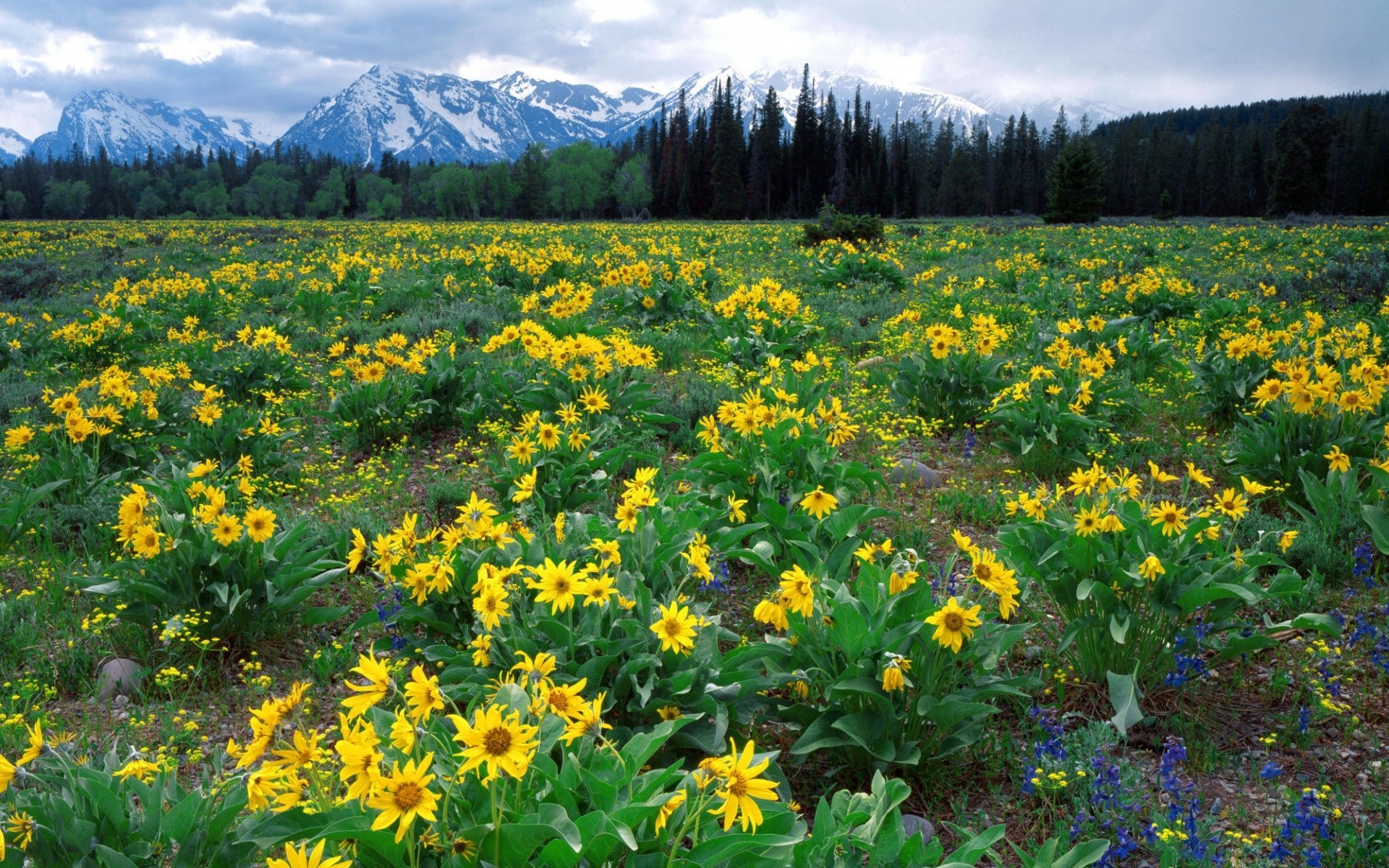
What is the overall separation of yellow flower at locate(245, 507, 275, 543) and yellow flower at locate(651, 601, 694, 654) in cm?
212

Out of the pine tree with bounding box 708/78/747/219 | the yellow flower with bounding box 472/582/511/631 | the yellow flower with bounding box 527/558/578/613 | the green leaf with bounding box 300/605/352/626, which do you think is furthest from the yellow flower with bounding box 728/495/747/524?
the pine tree with bounding box 708/78/747/219

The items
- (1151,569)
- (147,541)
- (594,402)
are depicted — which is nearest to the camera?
(1151,569)

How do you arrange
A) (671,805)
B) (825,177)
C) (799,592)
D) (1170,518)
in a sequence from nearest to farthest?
1. (671,805)
2. (799,592)
3. (1170,518)
4. (825,177)

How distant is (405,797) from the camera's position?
1517 millimetres

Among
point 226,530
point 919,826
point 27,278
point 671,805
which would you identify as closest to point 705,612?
point 919,826

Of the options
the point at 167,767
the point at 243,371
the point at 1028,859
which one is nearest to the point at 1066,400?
the point at 1028,859

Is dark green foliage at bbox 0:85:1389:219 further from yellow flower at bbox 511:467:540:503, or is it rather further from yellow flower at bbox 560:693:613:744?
yellow flower at bbox 560:693:613:744

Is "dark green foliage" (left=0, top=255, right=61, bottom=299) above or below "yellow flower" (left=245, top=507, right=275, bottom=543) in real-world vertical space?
above

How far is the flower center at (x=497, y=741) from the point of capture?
1.59m

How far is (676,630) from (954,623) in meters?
0.90

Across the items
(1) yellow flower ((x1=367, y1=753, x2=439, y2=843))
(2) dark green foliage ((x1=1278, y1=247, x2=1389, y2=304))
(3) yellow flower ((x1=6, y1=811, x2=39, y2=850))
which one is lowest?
(3) yellow flower ((x1=6, y1=811, x2=39, y2=850))

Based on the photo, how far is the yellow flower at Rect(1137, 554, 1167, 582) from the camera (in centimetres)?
292

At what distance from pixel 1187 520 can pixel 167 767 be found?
3.79 meters

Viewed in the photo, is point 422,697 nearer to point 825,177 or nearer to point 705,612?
point 705,612
